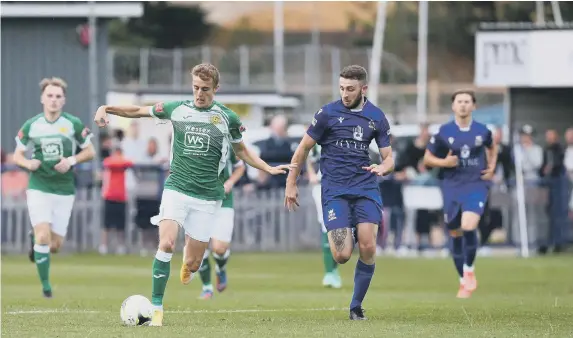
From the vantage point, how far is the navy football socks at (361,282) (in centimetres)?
1452

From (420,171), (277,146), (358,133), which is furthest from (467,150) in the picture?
(420,171)

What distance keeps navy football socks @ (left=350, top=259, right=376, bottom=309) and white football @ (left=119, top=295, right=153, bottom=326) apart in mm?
1972

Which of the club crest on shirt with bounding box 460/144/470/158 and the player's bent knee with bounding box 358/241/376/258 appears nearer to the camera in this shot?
the player's bent knee with bounding box 358/241/376/258

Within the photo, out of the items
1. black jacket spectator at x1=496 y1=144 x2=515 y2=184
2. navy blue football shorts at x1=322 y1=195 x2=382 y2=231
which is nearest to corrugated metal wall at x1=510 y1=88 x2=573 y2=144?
black jacket spectator at x1=496 y1=144 x2=515 y2=184

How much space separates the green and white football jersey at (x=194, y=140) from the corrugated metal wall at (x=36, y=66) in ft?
56.7

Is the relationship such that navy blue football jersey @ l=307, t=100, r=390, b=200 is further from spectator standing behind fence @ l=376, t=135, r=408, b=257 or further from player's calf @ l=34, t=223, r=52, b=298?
spectator standing behind fence @ l=376, t=135, r=408, b=257

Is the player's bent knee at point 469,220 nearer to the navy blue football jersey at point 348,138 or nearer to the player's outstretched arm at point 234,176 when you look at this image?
the player's outstretched arm at point 234,176

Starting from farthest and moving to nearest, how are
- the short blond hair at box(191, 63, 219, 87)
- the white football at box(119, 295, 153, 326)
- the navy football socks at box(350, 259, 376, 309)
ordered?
the navy football socks at box(350, 259, 376, 309) → the short blond hair at box(191, 63, 219, 87) → the white football at box(119, 295, 153, 326)

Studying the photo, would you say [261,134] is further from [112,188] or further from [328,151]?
[328,151]

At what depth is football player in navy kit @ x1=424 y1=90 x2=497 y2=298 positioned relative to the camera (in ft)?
61.1

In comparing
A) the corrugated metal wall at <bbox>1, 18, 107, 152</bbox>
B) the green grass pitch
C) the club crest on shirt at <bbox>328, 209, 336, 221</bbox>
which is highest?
the corrugated metal wall at <bbox>1, 18, 107, 152</bbox>

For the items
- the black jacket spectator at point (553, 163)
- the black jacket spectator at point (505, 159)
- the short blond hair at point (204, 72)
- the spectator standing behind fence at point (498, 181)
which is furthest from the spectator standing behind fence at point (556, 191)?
the short blond hair at point (204, 72)

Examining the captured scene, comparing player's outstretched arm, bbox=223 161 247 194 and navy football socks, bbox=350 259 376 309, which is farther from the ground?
player's outstretched arm, bbox=223 161 247 194

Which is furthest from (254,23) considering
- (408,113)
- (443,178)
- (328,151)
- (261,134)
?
(328,151)
